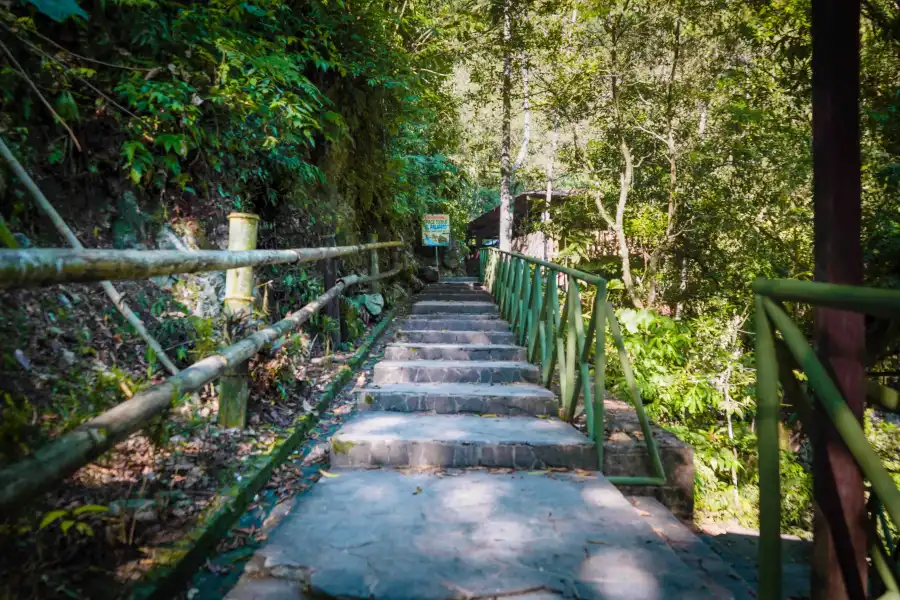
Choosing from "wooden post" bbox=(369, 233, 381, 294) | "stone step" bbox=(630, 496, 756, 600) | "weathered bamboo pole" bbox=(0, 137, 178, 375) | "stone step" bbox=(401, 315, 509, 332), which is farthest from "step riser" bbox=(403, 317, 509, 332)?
"stone step" bbox=(630, 496, 756, 600)

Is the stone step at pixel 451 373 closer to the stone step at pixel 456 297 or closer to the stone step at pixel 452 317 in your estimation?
the stone step at pixel 452 317

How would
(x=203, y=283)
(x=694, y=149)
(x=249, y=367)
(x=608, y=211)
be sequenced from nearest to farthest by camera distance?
(x=249, y=367) → (x=203, y=283) → (x=694, y=149) → (x=608, y=211)

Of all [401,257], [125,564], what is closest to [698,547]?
[125,564]

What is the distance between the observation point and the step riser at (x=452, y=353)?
15.5 feet

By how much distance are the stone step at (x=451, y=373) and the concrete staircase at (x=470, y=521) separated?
0.42 meters

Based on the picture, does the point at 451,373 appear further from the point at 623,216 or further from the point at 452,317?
the point at 623,216

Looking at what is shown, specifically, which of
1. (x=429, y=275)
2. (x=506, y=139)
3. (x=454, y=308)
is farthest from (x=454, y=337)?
(x=429, y=275)

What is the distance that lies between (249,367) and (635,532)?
205 centimetres

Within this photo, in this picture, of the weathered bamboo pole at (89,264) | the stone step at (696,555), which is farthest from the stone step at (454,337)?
the weathered bamboo pole at (89,264)

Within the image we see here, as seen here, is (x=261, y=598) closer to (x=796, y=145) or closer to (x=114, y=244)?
(x=114, y=244)

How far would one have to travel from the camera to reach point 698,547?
2.10 m

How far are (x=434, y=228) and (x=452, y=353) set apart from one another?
11.1m

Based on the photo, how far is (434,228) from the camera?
1554cm

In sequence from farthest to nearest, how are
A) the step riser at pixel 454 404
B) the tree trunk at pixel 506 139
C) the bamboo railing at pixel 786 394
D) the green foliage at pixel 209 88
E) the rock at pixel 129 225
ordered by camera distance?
1. the tree trunk at pixel 506 139
2. the rock at pixel 129 225
3. the step riser at pixel 454 404
4. the green foliage at pixel 209 88
5. the bamboo railing at pixel 786 394
